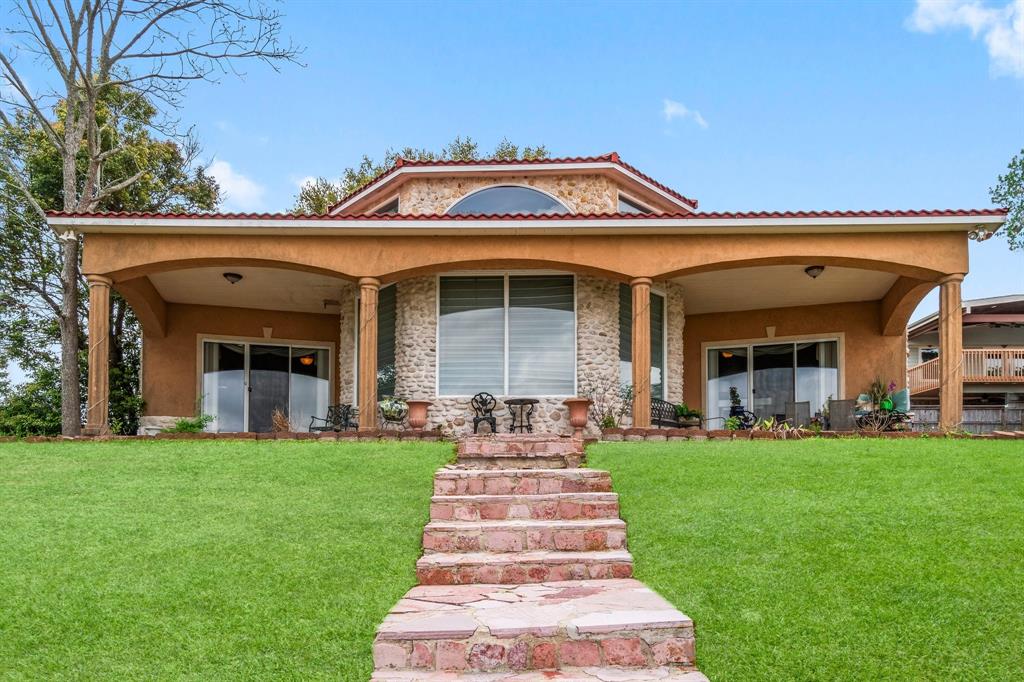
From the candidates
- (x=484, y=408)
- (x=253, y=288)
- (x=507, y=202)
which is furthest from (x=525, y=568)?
(x=253, y=288)

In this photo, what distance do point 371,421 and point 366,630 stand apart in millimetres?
7049

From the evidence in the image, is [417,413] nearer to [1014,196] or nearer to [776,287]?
[776,287]

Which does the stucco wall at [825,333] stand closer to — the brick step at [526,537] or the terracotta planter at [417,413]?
the terracotta planter at [417,413]

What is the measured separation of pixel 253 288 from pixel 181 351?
2.26 meters

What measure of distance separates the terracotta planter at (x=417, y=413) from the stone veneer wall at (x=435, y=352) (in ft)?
2.57

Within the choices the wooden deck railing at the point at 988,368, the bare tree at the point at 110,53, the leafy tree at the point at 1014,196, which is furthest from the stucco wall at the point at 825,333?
the leafy tree at the point at 1014,196

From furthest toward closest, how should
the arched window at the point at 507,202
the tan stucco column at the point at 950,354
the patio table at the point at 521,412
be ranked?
the arched window at the point at 507,202 → the patio table at the point at 521,412 → the tan stucco column at the point at 950,354

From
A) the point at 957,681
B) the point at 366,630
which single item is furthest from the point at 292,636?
the point at 957,681

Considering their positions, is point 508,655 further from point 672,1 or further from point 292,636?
point 672,1

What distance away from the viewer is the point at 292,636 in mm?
4266

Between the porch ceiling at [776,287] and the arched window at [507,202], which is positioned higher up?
the arched window at [507,202]

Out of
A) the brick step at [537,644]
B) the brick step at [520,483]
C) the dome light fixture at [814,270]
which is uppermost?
the dome light fixture at [814,270]

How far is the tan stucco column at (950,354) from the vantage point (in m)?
11.1

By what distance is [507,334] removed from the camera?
12.6 meters
